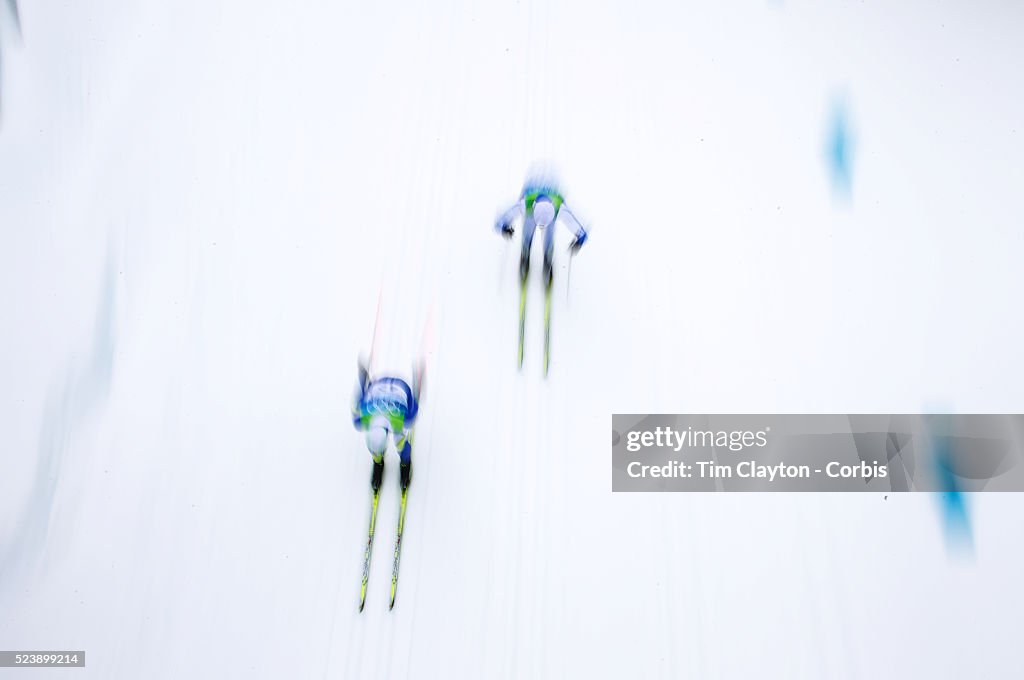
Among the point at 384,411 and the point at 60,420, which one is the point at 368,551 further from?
the point at 60,420

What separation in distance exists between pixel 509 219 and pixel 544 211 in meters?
0.10

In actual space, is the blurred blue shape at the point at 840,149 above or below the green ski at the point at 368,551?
above

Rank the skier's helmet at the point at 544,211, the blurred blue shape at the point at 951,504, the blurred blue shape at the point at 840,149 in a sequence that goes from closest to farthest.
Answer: the blurred blue shape at the point at 951,504 < the skier's helmet at the point at 544,211 < the blurred blue shape at the point at 840,149

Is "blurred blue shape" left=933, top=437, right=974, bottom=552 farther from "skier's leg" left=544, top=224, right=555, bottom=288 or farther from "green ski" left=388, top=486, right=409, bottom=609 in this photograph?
"green ski" left=388, top=486, right=409, bottom=609

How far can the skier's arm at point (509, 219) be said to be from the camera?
60.4 inches

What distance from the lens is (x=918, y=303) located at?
1.63m

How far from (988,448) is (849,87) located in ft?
3.72

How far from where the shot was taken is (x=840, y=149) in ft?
6.18

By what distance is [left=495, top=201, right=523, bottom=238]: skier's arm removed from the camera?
5.04ft

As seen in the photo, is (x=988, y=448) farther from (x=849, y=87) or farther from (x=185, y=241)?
(x=185, y=241)

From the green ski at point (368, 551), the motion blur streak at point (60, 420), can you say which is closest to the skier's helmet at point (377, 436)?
the green ski at point (368, 551)

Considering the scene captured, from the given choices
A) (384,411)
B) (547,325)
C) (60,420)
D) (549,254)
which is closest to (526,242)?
(549,254)

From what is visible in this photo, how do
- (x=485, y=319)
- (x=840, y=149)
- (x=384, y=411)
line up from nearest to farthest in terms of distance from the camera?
(x=384, y=411), (x=485, y=319), (x=840, y=149)

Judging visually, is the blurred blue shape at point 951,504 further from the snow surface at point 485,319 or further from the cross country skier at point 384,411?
the cross country skier at point 384,411
